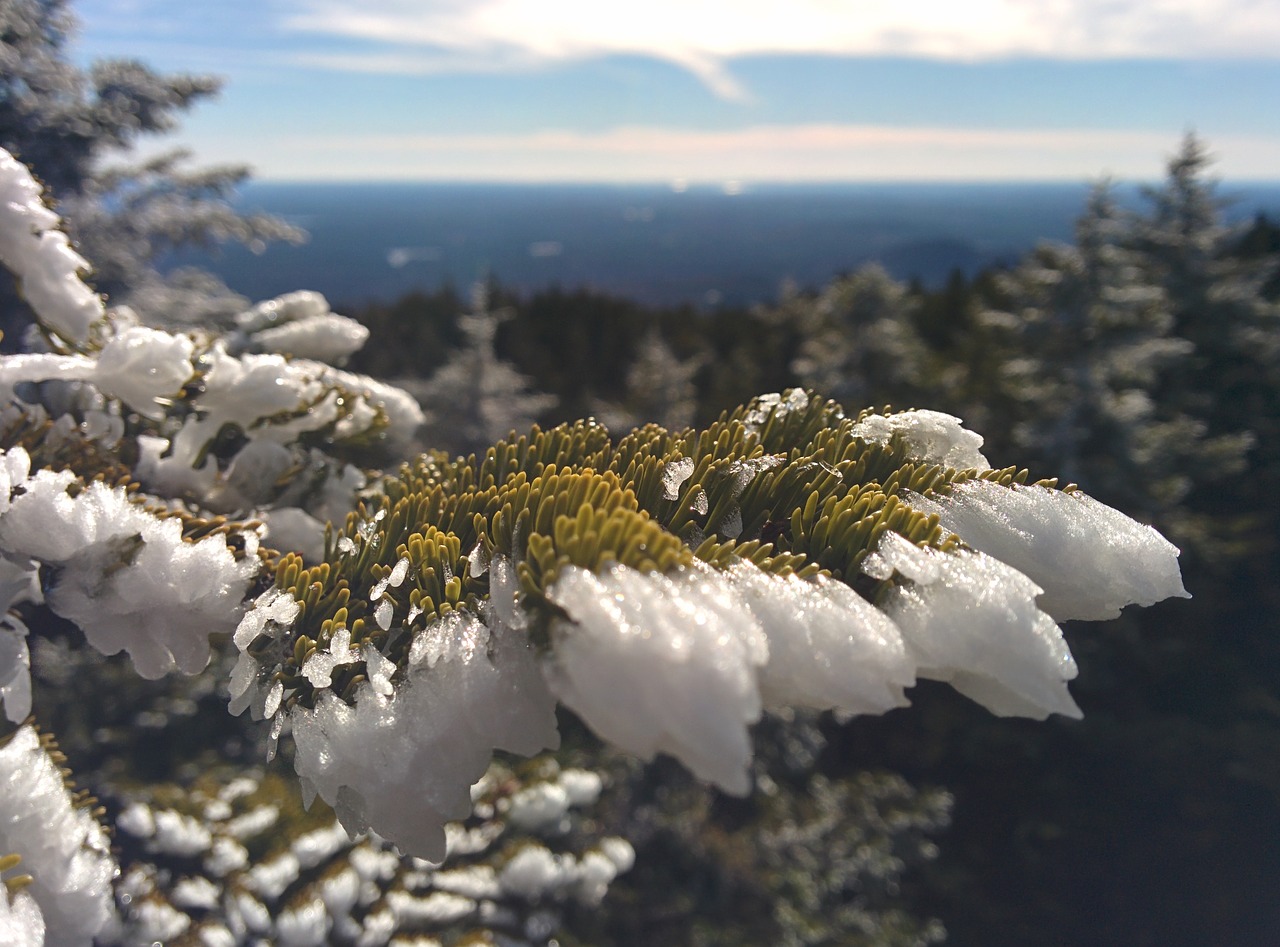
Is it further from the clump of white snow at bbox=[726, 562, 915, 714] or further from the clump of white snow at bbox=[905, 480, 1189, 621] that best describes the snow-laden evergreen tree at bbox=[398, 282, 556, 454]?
the clump of white snow at bbox=[726, 562, 915, 714]

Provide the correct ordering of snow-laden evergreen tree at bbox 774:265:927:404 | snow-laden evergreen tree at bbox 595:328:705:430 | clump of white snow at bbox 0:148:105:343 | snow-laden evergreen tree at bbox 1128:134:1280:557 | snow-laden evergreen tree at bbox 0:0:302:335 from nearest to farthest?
clump of white snow at bbox 0:148:105:343, snow-laden evergreen tree at bbox 0:0:302:335, snow-laden evergreen tree at bbox 1128:134:1280:557, snow-laden evergreen tree at bbox 774:265:927:404, snow-laden evergreen tree at bbox 595:328:705:430

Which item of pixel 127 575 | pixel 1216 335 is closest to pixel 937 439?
pixel 127 575

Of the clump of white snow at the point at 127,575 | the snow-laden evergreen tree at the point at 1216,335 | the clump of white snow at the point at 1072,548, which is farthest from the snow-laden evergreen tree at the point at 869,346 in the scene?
the clump of white snow at the point at 127,575

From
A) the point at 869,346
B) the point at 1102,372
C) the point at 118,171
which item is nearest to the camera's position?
the point at 118,171

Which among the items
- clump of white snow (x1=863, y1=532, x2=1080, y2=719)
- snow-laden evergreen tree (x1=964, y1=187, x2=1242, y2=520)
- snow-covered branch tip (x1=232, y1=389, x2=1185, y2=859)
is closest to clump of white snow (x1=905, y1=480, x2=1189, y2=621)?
snow-covered branch tip (x1=232, y1=389, x2=1185, y2=859)

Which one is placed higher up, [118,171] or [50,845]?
[118,171]

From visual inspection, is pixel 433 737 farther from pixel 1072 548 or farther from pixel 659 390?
pixel 659 390

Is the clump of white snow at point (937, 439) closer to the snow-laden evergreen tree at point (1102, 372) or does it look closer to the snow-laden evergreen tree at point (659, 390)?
the snow-laden evergreen tree at point (1102, 372)
